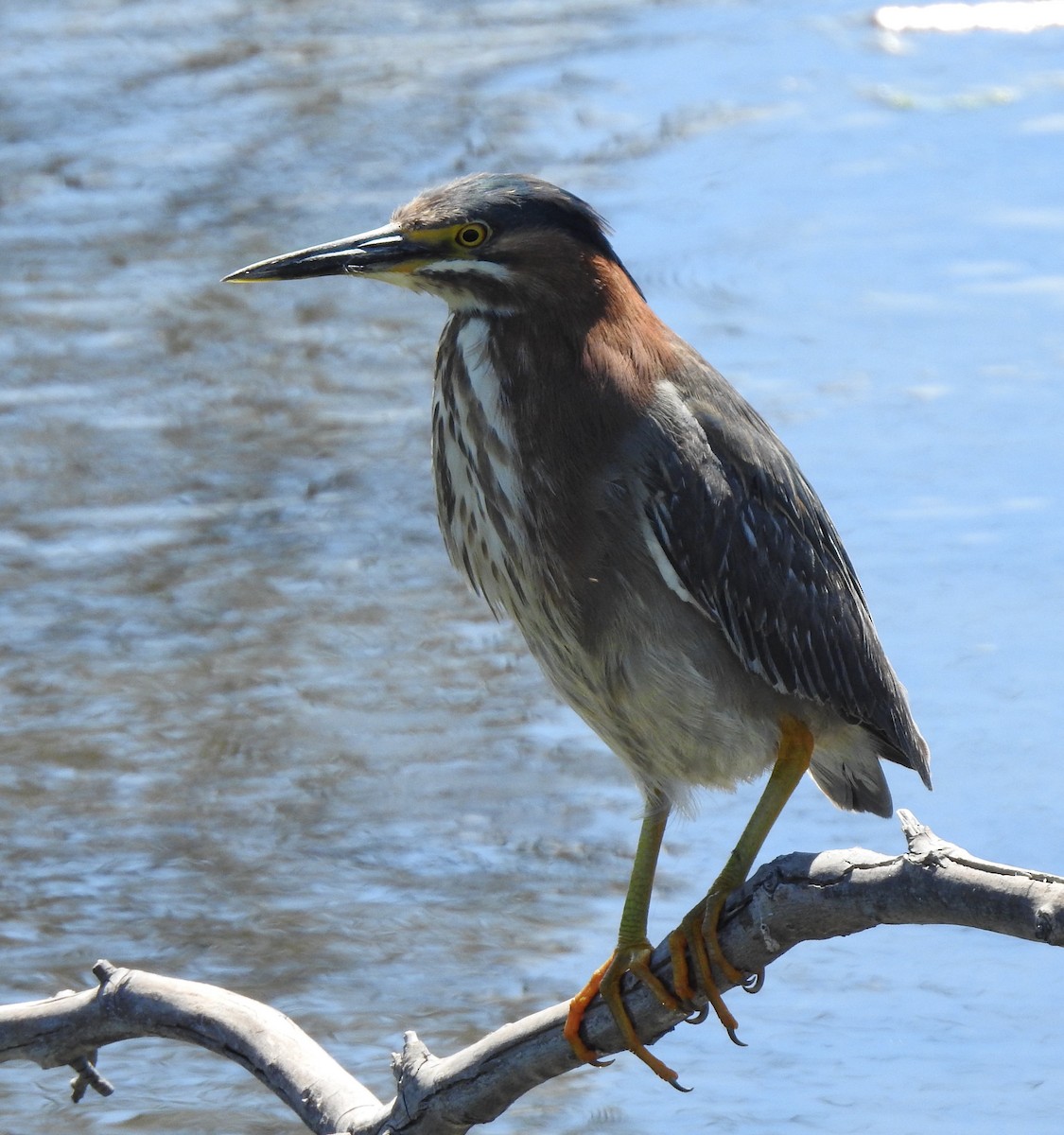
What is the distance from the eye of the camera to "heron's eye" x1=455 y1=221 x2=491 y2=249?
284 cm

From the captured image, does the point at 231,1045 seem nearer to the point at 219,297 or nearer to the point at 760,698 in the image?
the point at 760,698

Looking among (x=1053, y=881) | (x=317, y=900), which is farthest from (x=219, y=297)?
(x=1053, y=881)

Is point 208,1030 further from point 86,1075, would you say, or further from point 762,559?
point 762,559

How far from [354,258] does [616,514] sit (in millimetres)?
513

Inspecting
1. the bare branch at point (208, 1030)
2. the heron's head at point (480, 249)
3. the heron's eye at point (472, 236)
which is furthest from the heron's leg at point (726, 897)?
the heron's eye at point (472, 236)

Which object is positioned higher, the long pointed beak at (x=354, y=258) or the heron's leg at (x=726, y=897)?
the long pointed beak at (x=354, y=258)

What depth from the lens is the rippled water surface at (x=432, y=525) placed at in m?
4.53

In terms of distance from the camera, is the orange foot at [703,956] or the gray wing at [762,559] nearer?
the orange foot at [703,956]

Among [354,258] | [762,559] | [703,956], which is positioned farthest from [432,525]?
[703,956]

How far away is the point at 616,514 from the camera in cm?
292

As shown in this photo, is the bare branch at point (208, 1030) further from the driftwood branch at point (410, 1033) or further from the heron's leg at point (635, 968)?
the heron's leg at point (635, 968)

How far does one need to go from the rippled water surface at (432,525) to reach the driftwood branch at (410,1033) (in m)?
1.40

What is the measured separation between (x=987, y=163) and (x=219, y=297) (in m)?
→ 3.09

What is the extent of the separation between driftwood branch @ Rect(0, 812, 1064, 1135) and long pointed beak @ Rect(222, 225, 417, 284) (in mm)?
982
